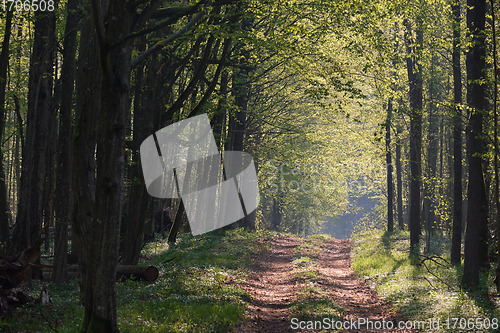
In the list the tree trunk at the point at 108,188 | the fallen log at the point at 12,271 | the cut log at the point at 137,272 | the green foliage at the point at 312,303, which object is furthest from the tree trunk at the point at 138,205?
the tree trunk at the point at 108,188

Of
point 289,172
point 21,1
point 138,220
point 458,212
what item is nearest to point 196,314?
point 138,220

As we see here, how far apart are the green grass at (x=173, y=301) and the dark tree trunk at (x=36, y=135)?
2.37 metres

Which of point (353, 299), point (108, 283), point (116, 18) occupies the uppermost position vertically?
point (116, 18)

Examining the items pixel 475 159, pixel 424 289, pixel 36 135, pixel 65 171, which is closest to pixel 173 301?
pixel 65 171

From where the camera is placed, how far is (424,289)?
44.5 ft

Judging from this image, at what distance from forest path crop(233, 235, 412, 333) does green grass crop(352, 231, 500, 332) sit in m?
0.48

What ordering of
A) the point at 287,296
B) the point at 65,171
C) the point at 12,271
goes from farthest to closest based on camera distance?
the point at 287,296 → the point at 65,171 → the point at 12,271

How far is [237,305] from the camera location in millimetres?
11586

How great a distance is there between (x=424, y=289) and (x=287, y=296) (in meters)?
3.99

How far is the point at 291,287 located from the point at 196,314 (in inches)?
233

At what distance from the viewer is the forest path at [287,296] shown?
1110cm

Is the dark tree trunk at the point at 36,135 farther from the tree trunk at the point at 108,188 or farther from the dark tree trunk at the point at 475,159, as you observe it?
the dark tree trunk at the point at 475,159

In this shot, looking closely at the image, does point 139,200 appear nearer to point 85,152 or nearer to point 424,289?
point 85,152

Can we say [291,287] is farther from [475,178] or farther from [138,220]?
[475,178]
